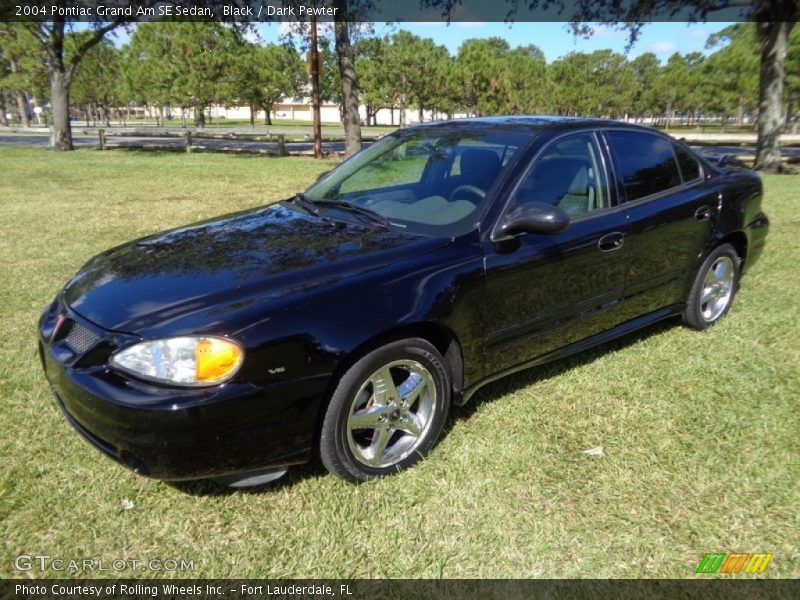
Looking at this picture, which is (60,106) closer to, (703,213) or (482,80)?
(703,213)

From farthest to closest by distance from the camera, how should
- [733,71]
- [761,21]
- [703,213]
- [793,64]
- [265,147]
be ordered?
[733,71], [793,64], [265,147], [761,21], [703,213]

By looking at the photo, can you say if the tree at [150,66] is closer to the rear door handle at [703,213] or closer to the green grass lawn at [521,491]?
the green grass lawn at [521,491]

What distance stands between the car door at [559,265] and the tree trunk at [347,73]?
45.3 ft

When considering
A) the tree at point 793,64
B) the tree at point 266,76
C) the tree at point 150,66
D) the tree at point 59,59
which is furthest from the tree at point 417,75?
the tree at point 59,59

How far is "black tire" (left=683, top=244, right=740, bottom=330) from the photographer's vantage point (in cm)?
425

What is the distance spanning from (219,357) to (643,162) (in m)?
3.01

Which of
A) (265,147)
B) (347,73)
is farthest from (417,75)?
(347,73)

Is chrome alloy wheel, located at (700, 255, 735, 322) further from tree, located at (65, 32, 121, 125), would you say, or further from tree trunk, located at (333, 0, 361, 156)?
tree, located at (65, 32, 121, 125)

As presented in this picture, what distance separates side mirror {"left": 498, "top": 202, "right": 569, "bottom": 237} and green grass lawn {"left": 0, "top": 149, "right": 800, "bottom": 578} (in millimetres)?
1083

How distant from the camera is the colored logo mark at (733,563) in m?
2.27

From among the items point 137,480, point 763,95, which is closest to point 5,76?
point 763,95

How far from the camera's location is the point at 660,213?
3736mm

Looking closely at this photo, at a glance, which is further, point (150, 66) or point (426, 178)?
point (150, 66)

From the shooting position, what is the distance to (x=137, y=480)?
275cm
